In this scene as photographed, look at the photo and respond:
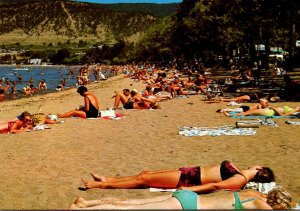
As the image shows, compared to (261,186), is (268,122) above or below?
below

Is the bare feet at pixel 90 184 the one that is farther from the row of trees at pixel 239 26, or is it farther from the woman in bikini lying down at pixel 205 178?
the row of trees at pixel 239 26

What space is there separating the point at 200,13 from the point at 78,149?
41790mm

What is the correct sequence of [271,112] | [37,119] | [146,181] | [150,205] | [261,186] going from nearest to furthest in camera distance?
[150,205]
[261,186]
[146,181]
[271,112]
[37,119]

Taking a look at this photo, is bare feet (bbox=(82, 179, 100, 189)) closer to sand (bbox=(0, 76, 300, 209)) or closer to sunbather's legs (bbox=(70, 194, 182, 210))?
sand (bbox=(0, 76, 300, 209))

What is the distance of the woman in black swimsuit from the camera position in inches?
507

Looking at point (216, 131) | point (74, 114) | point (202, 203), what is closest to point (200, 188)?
point (202, 203)

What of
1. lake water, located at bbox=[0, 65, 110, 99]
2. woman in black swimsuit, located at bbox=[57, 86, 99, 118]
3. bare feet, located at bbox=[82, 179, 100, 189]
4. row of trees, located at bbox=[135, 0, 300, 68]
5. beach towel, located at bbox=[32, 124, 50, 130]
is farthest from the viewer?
lake water, located at bbox=[0, 65, 110, 99]

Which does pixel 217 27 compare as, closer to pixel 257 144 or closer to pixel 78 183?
pixel 257 144

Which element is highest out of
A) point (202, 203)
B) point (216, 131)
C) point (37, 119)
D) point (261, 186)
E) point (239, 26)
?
point (239, 26)

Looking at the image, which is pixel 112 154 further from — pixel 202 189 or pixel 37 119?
pixel 37 119

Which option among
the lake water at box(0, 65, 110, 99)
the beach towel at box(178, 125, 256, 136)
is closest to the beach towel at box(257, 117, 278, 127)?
the beach towel at box(178, 125, 256, 136)

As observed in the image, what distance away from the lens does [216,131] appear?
33.4 feet

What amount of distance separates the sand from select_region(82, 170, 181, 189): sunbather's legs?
10cm

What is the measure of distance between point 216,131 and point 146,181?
15.7ft
